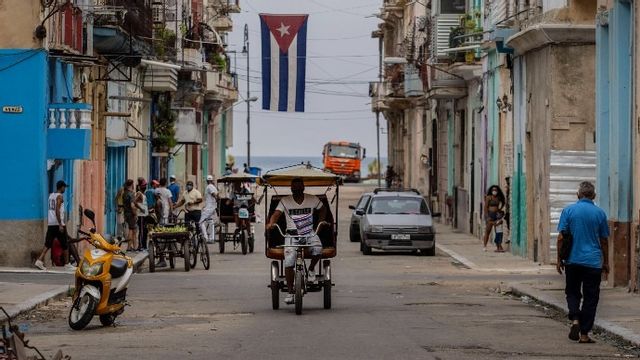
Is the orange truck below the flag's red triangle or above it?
below

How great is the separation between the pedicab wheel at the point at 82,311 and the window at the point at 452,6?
38368 mm

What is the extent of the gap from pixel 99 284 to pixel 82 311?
1.50ft

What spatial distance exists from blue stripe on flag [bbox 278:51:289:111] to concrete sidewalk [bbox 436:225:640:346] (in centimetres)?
560

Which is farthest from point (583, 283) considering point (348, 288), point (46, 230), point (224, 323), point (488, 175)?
point (488, 175)

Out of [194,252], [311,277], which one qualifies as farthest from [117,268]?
[194,252]

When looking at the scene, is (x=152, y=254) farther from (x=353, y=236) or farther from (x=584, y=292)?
(x=353, y=236)

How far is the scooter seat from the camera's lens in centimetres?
1973

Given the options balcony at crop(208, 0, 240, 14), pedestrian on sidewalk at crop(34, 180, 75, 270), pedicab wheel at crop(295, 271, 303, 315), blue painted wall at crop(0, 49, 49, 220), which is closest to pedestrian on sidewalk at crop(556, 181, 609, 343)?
pedicab wheel at crop(295, 271, 303, 315)

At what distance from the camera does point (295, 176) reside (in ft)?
75.7

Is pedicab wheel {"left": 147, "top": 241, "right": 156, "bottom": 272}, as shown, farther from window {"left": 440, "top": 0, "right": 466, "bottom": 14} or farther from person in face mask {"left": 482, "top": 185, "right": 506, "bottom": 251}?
window {"left": 440, "top": 0, "right": 466, "bottom": 14}

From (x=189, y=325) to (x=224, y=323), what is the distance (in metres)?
0.47

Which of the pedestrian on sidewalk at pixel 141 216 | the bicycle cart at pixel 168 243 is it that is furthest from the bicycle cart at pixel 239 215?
the bicycle cart at pixel 168 243

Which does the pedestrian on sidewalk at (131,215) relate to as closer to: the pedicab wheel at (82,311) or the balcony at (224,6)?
the pedicab wheel at (82,311)

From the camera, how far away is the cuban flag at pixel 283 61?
4269cm
